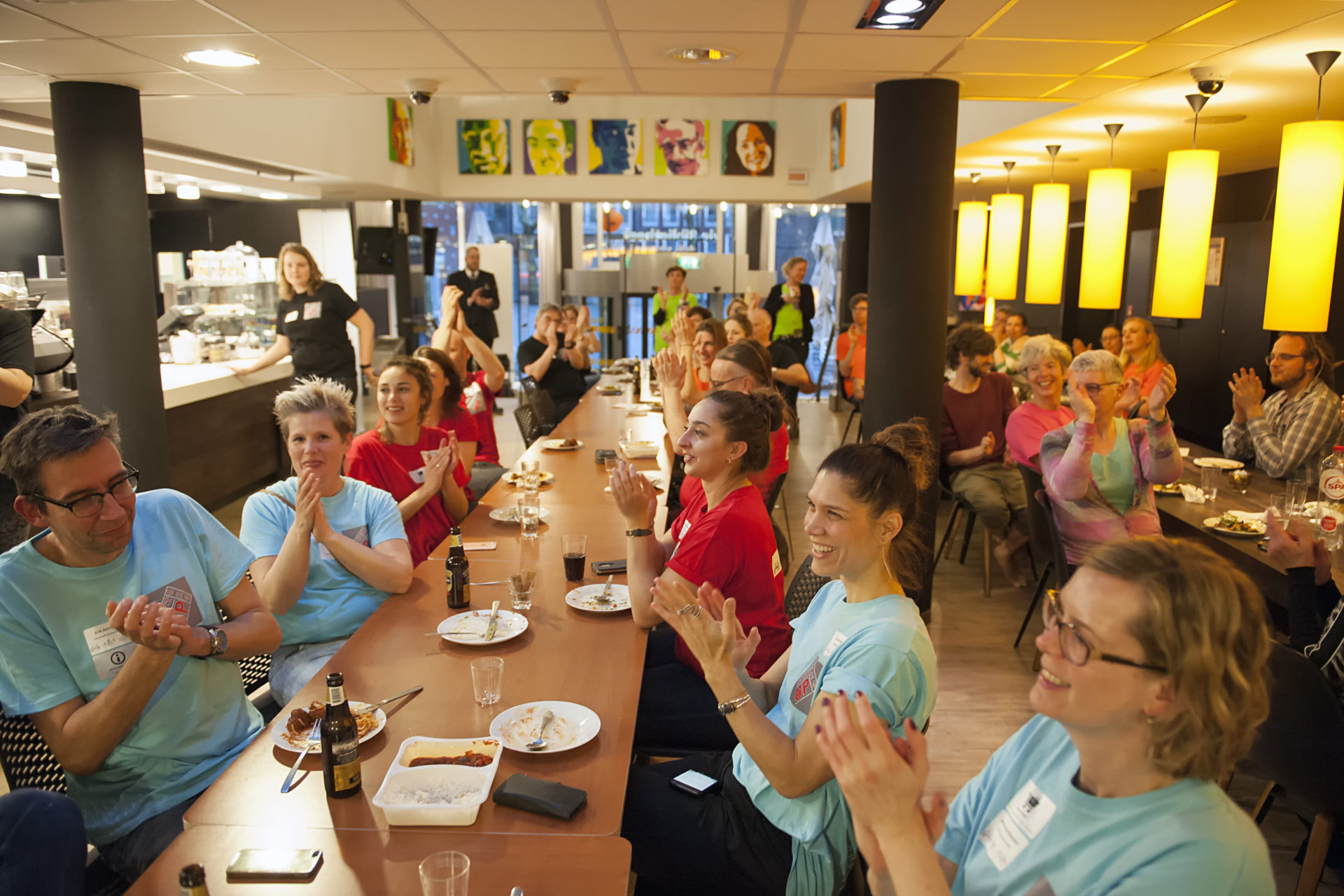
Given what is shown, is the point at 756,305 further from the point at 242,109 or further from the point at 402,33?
the point at 402,33

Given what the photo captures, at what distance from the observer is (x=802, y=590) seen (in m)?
2.79

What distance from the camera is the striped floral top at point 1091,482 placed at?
Result: 154 inches

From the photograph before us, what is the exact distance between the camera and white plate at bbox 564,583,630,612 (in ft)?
9.07

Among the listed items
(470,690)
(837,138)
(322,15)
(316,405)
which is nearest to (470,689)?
(470,690)

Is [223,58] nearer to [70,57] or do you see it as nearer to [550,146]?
[70,57]

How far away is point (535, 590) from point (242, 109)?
665 cm

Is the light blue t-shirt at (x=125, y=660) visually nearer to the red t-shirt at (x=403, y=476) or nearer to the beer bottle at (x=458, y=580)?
the beer bottle at (x=458, y=580)

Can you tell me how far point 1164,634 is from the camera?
4.38ft

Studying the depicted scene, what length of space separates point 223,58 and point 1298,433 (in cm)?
534

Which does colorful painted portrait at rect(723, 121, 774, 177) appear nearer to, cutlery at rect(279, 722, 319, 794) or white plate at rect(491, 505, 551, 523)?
white plate at rect(491, 505, 551, 523)

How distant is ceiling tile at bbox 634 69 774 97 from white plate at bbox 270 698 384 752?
3314 mm

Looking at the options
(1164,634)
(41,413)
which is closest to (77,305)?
(41,413)

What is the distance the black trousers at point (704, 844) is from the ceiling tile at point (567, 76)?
11.3ft

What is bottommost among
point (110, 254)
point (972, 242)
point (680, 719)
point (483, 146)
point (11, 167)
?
point (680, 719)
